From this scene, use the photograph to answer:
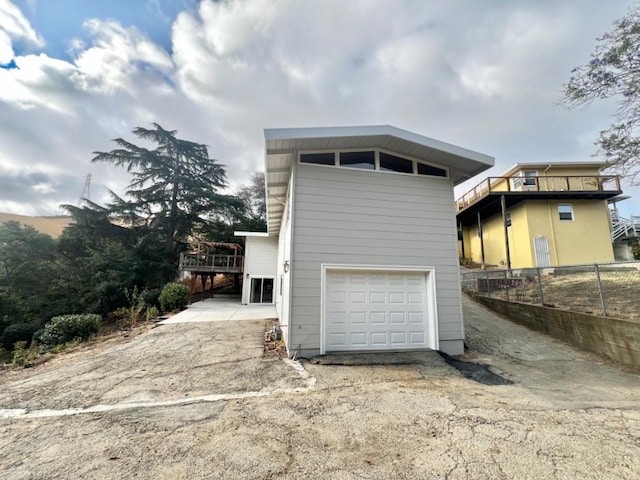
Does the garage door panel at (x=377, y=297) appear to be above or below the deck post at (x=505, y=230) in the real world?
below

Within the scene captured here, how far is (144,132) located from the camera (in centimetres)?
2108

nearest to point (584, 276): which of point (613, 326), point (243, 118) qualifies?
point (613, 326)

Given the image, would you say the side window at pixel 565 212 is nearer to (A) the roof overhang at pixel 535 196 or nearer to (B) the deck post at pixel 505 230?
(A) the roof overhang at pixel 535 196

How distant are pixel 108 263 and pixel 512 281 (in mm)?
22488

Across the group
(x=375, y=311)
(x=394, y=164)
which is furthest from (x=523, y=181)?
(x=375, y=311)

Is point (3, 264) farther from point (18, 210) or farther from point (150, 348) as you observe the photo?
point (18, 210)

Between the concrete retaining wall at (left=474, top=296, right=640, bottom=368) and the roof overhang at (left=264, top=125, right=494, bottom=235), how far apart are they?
424cm

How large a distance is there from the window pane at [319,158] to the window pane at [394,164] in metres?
1.30

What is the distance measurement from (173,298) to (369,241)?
11026 mm

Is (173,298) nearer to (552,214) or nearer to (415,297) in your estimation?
(415,297)

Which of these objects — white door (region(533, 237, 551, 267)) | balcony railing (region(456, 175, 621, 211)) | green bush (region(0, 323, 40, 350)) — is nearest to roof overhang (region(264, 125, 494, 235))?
balcony railing (region(456, 175, 621, 211))

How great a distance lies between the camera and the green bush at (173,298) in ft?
42.4

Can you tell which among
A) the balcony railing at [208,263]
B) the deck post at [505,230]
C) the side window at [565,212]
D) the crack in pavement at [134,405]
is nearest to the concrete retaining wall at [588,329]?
the crack in pavement at [134,405]

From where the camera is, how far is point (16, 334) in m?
13.9
